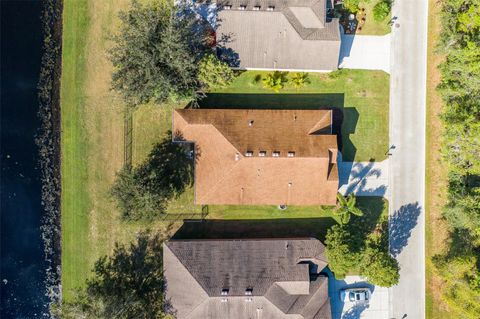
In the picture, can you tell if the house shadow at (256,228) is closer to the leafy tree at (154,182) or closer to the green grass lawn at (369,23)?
the leafy tree at (154,182)

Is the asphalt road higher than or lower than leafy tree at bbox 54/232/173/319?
higher

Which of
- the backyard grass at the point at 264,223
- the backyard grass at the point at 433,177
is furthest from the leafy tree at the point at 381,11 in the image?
the backyard grass at the point at 264,223

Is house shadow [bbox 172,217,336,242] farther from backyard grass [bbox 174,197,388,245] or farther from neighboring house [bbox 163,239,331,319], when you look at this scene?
neighboring house [bbox 163,239,331,319]

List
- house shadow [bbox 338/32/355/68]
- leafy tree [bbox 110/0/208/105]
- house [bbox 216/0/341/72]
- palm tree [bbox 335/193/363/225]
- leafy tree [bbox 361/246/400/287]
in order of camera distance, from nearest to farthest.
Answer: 1. leafy tree [bbox 110/0/208/105]
2. leafy tree [bbox 361/246/400/287]
3. house [bbox 216/0/341/72]
4. palm tree [bbox 335/193/363/225]
5. house shadow [bbox 338/32/355/68]

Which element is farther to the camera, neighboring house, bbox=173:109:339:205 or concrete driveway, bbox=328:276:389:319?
concrete driveway, bbox=328:276:389:319

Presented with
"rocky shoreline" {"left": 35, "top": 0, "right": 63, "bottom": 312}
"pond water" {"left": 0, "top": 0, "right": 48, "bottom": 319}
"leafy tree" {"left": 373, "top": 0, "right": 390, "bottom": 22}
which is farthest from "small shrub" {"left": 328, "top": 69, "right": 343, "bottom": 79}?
"pond water" {"left": 0, "top": 0, "right": 48, "bottom": 319}

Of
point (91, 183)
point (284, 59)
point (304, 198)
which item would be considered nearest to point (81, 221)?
point (91, 183)

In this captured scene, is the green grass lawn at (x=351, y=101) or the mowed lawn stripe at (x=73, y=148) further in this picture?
the green grass lawn at (x=351, y=101)
